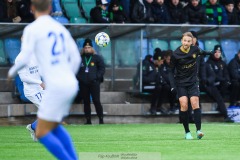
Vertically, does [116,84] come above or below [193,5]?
below

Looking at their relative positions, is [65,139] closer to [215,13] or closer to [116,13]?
[116,13]

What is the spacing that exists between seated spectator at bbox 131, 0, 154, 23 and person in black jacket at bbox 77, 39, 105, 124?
240 cm

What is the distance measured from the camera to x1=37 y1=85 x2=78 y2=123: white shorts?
9352 mm

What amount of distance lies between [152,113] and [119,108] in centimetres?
102

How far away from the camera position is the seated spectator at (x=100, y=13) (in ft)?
81.4

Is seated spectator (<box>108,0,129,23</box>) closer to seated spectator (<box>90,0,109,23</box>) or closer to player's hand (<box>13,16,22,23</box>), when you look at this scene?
seated spectator (<box>90,0,109,23</box>)

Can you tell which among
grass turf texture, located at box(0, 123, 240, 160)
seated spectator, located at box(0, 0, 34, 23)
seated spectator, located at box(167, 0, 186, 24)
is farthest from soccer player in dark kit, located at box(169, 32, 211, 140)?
seated spectator, located at box(167, 0, 186, 24)

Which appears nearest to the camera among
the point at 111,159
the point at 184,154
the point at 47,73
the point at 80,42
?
the point at 47,73

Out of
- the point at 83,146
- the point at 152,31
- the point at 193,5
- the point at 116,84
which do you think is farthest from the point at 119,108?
the point at 83,146

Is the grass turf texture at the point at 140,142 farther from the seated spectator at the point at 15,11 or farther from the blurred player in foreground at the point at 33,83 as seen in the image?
the seated spectator at the point at 15,11

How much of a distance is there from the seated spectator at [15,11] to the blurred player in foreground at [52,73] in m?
14.6

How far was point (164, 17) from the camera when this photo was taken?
85.7 feet

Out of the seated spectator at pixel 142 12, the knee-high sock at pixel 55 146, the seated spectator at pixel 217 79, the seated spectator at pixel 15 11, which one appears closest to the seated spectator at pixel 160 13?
the seated spectator at pixel 142 12

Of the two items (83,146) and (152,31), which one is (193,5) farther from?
(83,146)
